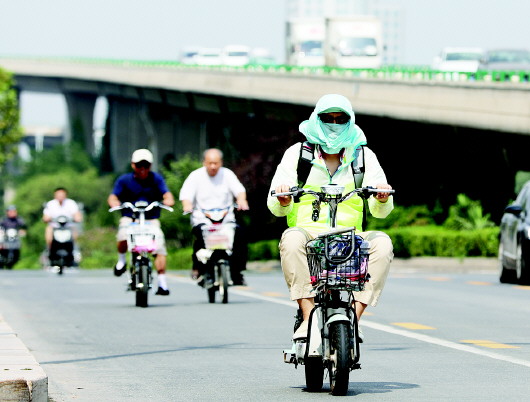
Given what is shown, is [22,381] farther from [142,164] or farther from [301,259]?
[142,164]

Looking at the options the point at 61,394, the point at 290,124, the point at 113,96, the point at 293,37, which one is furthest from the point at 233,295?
the point at 113,96

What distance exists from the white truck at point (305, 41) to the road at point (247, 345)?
42.5 m

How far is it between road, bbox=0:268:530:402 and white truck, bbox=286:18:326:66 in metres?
42.5

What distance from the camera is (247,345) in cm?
1272

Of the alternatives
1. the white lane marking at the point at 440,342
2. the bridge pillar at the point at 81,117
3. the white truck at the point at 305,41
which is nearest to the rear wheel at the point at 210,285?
the white lane marking at the point at 440,342

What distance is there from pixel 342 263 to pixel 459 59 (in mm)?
49540

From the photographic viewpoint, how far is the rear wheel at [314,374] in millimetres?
9073

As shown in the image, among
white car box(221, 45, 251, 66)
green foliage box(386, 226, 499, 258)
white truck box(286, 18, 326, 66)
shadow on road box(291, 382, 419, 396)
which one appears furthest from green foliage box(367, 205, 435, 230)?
shadow on road box(291, 382, 419, 396)

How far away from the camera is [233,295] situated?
20.0 meters

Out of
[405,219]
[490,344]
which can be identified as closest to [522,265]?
[490,344]

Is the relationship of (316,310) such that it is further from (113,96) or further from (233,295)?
(113,96)

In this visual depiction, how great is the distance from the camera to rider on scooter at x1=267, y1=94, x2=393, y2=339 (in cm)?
896

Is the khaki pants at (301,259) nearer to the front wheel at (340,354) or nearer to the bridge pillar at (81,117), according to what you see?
the front wheel at (340,354)

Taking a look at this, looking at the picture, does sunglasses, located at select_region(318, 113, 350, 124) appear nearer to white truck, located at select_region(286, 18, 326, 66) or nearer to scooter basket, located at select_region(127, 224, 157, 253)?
scooter basket, located at select_region(127, 224, 157, 253)
